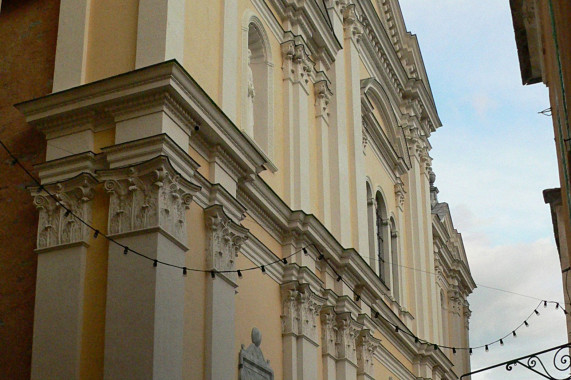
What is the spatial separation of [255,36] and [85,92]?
5.18 meters

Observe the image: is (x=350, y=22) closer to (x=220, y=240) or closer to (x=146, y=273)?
(x=220, y=240)

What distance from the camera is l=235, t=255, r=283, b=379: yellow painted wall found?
15.5 meters

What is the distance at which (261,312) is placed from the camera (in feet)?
53.4

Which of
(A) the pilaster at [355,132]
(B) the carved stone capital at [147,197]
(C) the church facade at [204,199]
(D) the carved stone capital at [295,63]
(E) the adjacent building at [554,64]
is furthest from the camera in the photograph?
(A) the pilaster at [355,132]

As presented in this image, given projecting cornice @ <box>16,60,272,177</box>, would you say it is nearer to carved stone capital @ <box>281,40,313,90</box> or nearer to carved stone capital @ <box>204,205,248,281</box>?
carved stone capital @ <box>204,205,248,281</box>

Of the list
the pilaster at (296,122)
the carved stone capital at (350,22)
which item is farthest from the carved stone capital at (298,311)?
the carved stone capital at (350,22)

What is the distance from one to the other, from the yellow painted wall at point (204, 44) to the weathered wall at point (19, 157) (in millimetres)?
1964


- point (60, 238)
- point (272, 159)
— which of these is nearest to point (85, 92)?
point (60, 238)

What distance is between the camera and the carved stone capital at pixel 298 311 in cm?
1709

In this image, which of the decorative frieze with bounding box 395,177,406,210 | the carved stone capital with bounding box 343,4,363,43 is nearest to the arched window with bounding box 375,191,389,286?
the decorative frieze with bounding box 395,177,406,210

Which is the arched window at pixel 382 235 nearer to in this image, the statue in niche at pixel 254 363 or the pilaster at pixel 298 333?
the pilaster at pixel 298 333

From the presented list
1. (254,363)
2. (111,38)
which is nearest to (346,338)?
(254,363)

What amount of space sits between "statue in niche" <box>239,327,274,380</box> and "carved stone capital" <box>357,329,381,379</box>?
4.35 metres

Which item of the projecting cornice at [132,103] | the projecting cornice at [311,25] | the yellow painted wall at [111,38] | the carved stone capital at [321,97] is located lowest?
the projecting cornice at [132,103]
